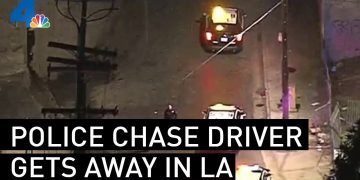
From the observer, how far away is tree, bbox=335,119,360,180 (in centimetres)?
198

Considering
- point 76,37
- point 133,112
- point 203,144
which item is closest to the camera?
point 203,144

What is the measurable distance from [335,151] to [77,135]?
3.13 ft

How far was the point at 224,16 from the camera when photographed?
2672mm

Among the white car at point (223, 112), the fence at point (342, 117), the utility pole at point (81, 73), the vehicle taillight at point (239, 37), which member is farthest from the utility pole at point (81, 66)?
the fence at point (342, 117)

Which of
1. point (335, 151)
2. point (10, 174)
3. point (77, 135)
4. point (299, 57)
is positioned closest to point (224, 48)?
point (299, 57)

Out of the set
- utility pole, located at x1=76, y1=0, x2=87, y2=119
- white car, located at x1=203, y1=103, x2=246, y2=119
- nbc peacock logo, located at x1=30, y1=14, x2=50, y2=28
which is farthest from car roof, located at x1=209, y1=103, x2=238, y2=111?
nbc peacock logo, located at x1=30, y1=14, x2=50, y2=28

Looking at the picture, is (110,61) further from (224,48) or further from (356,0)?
(356,0)

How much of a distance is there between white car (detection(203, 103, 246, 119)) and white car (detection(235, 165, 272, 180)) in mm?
202

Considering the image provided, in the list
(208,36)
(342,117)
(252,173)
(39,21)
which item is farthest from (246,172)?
(39,21)

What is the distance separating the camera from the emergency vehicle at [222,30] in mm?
2594

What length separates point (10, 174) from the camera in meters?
1.93

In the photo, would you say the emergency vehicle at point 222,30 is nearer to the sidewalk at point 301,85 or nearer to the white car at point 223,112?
the sidewalk at point 301,85

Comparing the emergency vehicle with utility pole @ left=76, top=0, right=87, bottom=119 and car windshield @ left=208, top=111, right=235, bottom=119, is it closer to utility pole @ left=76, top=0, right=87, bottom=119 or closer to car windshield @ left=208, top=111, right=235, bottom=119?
car windshield @ left=208, top=111, right=235, bottom=119

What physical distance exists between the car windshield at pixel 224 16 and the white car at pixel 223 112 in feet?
1.37
